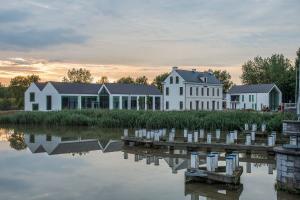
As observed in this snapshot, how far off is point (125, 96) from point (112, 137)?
3170 cm

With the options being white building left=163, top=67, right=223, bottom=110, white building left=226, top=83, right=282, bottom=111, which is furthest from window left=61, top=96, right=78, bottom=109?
white building left=226, top=83, right=282, bottom=111

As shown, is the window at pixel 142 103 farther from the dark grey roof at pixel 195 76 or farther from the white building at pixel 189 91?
the dark grey roof at pixel 195 76

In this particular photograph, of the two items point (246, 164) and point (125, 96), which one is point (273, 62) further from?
point (246, 164)

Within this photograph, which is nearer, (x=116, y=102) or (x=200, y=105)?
Result: (x=200, y=105)

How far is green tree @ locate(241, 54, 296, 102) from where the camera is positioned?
7956cm

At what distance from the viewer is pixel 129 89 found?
67.3m

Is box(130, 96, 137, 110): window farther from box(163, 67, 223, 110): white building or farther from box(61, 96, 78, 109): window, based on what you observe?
box(61, 96, 78, 109): window

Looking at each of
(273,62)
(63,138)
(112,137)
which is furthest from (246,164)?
(273,62)

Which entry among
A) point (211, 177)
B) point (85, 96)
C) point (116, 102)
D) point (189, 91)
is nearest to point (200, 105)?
point (189, 91)

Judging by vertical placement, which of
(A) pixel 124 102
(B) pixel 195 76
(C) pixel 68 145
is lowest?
(C) pixel 68 145

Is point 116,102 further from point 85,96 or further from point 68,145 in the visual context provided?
point 68,145

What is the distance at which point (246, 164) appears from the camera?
2070 centimetres

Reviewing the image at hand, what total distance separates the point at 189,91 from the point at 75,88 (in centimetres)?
1677

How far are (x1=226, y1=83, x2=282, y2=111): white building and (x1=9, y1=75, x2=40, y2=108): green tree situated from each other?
40.3 metres
